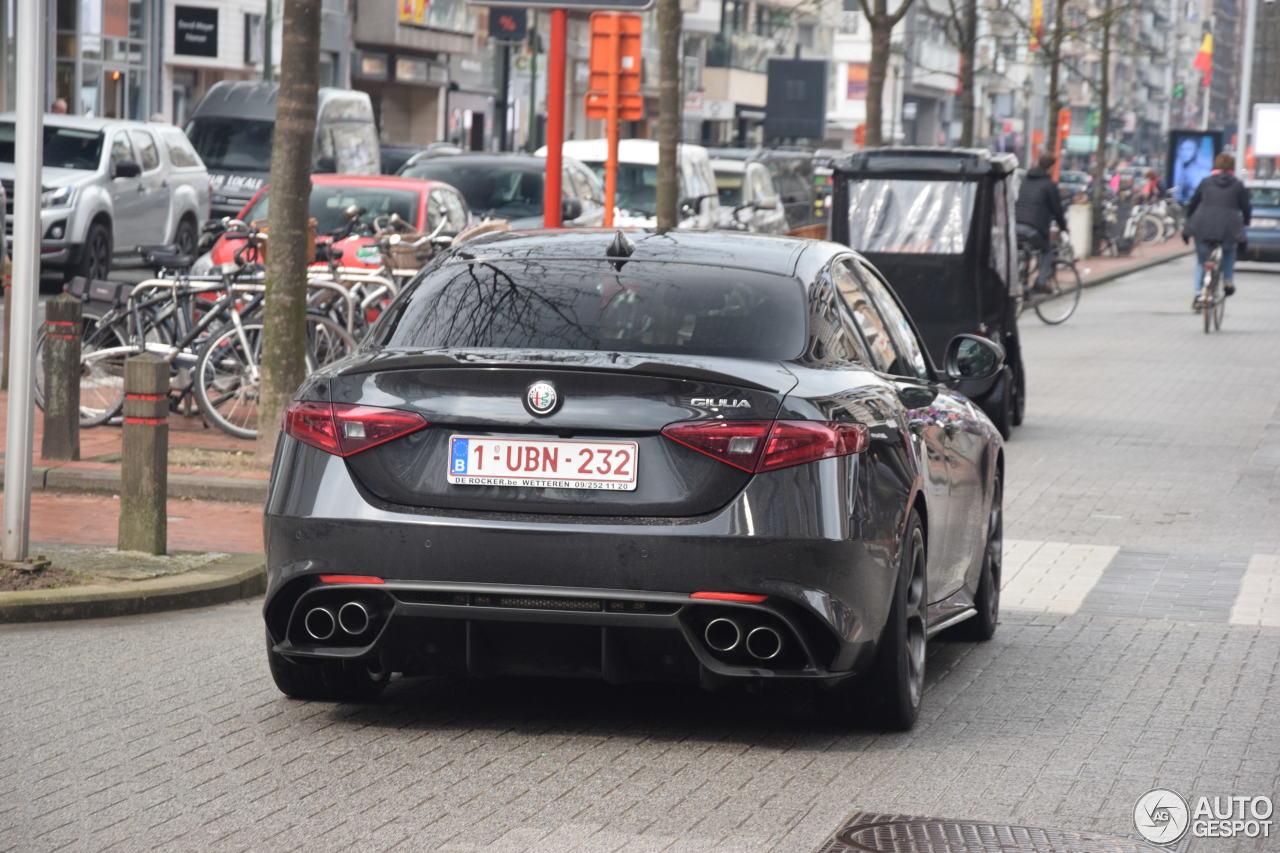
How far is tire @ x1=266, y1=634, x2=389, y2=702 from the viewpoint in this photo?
22.0ft

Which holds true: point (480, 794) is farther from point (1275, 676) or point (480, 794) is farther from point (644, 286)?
point (1275, 676)

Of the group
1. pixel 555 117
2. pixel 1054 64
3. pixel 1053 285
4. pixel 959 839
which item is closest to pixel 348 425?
pixel 959 839

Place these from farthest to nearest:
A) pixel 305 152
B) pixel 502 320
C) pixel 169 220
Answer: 1. pixel 169 220
2. pixel 305 152
3. pixel 502 320

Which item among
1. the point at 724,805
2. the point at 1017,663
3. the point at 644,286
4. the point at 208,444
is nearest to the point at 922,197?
the point at 208,444

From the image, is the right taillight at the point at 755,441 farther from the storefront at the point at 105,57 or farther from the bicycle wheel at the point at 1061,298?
the storefront at the point at 105,57

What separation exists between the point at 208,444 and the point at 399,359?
7063 millimetres

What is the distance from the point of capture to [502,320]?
6543 mm

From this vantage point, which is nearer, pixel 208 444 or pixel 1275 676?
pixel 1275 676

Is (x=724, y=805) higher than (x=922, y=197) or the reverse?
the reverse

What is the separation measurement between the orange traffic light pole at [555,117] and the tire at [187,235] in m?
14.0

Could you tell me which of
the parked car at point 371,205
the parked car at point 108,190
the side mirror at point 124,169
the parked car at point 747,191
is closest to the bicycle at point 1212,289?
the parked car at point 747,191

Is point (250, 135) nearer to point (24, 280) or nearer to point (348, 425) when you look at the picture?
point (24, 280)

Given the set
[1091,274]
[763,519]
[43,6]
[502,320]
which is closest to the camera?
[763,519]

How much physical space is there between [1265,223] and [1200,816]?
4130 centimetres
